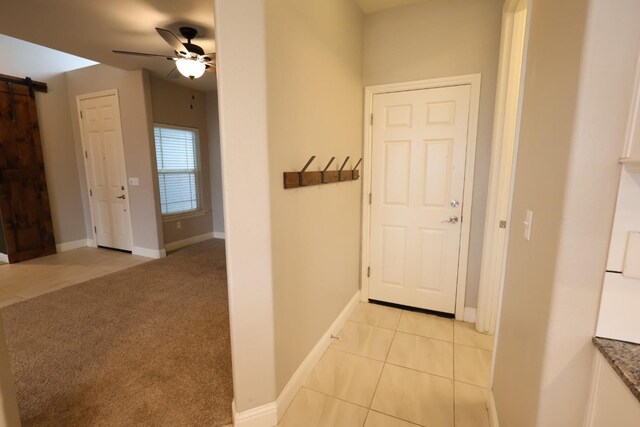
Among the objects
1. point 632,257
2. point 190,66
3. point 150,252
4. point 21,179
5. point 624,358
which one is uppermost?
point 190,66

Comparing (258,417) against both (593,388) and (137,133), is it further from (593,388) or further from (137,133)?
(137,133)

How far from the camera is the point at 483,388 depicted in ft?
5.88

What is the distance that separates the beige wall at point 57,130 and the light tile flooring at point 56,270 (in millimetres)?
535

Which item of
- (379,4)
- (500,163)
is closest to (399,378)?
(500,163)

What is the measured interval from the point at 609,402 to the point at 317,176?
1.52 metres

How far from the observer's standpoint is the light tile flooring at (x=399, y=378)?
5.21 feet

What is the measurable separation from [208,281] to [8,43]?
14.0 feet

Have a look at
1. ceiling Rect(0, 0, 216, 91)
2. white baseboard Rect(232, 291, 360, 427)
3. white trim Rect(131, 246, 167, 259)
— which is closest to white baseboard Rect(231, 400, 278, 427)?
white baseboard Rect(232, 291, 360, 427)

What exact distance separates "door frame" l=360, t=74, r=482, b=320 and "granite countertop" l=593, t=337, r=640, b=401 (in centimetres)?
170

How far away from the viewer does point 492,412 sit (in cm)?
153

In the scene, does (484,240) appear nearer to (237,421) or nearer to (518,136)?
(518,136)

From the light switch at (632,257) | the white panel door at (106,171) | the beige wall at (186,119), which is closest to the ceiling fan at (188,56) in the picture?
the beige wall at (186,119)

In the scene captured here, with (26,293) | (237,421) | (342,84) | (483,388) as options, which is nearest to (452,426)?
(483,388)

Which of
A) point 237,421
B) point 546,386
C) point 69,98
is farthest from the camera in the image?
point 69,98
